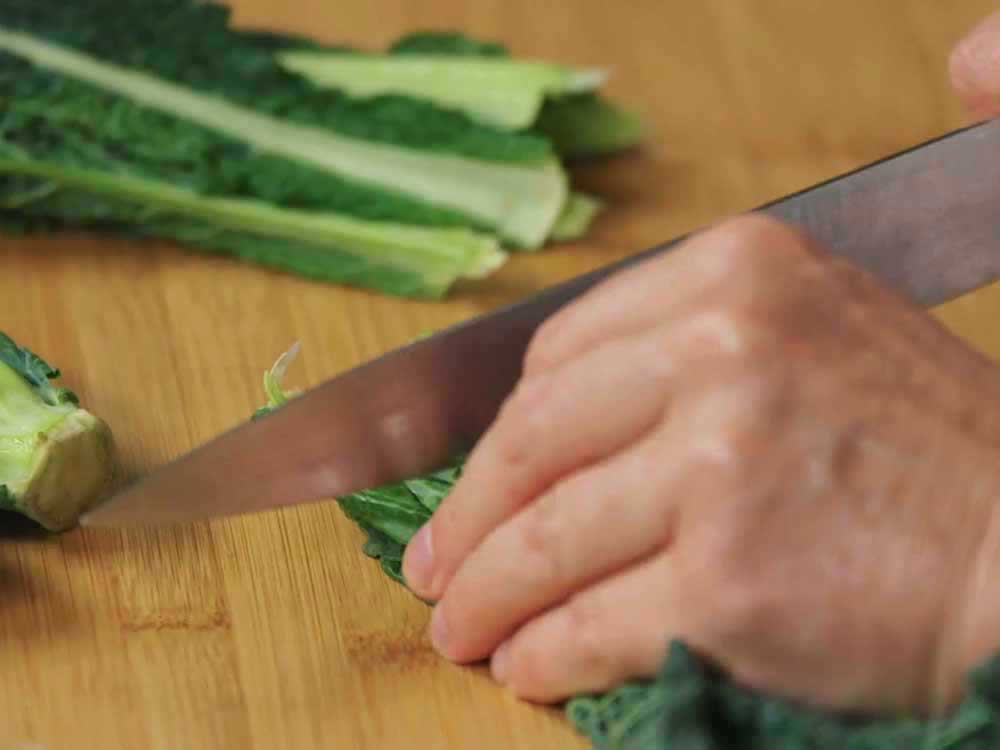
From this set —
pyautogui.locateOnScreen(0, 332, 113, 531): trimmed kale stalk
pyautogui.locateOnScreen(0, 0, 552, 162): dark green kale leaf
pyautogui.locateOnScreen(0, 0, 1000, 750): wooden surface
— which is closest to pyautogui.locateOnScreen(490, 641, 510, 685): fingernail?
pyautogui.locateOnScreen(0, 0, 1000, 750): wooden surface

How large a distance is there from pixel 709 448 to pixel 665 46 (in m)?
1.38

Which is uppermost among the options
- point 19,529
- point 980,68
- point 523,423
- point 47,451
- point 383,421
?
point 980,68

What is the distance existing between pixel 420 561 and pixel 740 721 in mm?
373

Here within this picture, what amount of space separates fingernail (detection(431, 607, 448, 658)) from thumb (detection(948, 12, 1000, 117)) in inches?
37.7

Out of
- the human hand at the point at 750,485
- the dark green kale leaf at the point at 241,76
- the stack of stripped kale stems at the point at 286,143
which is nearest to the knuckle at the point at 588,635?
the human hand at the point at 750,485

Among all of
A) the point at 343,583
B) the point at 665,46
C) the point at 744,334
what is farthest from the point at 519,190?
the point at 744,334

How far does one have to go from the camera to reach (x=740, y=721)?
1.27m

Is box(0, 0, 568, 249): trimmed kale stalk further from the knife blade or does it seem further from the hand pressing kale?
the hand pressing kale

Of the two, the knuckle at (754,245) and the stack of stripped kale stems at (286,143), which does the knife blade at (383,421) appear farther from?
the stack of stripped kale stems at (286,143)

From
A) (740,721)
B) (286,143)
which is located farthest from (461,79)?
(740,721)

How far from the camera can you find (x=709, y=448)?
1.26 metres

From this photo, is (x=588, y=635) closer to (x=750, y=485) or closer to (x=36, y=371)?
→ (x=750, y=485)

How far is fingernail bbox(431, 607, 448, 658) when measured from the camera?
1.46 meters

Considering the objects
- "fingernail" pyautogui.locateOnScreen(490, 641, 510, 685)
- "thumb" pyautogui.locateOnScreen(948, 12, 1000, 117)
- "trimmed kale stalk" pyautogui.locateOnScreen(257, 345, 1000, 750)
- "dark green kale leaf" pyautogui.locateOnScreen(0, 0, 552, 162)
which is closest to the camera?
"trimmed kale stalk" pyautogui.locateOnScreen(257, 345, 1000, 750)
